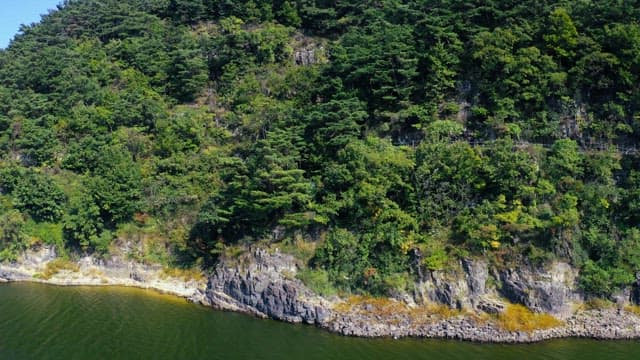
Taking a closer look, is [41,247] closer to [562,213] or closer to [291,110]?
[291,110]

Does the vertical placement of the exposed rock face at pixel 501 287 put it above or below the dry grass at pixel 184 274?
above

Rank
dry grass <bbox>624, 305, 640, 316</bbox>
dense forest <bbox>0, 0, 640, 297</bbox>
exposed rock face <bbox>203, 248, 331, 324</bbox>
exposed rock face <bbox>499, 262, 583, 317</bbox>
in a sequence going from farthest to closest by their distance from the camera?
dense forest <bbox>0, 0, 640, 297</bbox>, exposed rock face <bbox>203, 248, 331, 324</bbox>, exposed rock face <bbox>499, 262, 583, 317</bbox>, dry grass <bbox>624, 305, 640, 316</bbox>

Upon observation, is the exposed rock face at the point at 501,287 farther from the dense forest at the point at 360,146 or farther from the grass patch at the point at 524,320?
the dense forest at the point at 360,146

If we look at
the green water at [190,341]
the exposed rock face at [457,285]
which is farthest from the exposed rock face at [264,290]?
the exposed rock face at [457,285]

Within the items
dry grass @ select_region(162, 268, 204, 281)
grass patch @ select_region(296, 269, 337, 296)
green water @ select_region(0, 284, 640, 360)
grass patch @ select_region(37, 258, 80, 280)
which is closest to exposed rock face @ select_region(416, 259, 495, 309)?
green water @ select_region(0, 284, 640, 360)

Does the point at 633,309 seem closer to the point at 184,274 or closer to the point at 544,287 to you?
the point at 544,287

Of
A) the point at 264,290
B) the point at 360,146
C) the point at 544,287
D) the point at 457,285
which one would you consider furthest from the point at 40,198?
the point at 544,287

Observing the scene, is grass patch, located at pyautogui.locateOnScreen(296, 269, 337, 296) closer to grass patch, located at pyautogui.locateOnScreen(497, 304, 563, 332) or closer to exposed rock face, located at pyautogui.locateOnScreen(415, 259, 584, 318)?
exposed rock face, located at pyautogui.locateOnScreen(415, 259, 584, 318)
